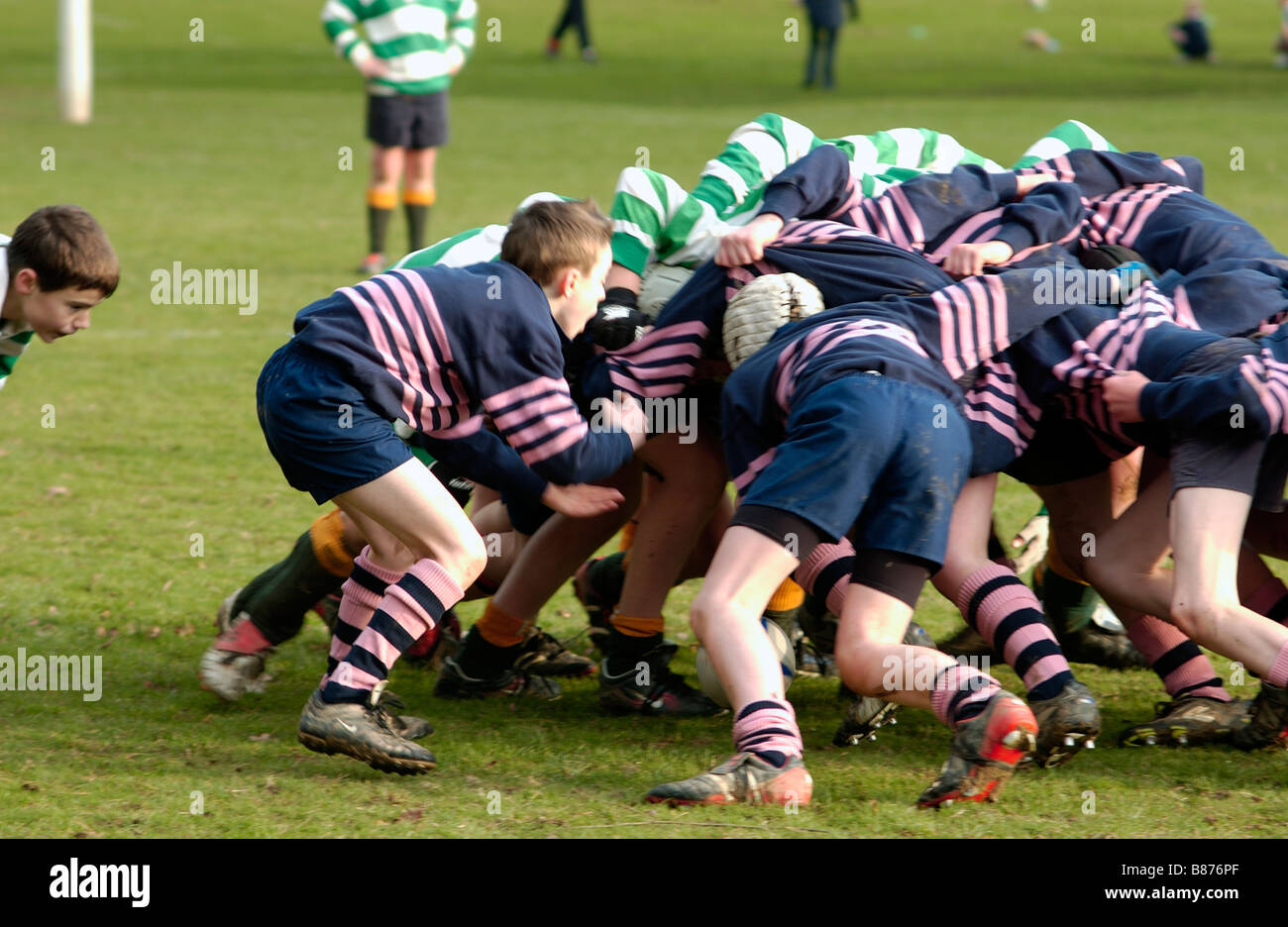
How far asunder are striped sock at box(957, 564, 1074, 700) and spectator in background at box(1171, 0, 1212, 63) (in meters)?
21.1

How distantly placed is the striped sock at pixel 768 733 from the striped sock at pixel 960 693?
0.31 metres

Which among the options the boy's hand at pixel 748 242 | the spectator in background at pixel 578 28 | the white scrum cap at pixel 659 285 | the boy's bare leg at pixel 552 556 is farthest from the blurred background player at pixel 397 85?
the spectator in background at pixel 578 28

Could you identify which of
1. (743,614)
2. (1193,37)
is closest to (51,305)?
(743,614)

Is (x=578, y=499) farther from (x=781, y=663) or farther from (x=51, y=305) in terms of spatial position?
(x=51, y=305)

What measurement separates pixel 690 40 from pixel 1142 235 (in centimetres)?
2167

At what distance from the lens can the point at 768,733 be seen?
3082 mm

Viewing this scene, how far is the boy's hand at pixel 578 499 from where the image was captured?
3.61 metres

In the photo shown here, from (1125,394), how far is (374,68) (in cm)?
684

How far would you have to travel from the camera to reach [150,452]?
6078mm

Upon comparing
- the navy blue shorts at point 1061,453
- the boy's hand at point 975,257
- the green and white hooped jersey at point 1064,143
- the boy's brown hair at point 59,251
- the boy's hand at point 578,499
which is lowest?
the boy's hand at point 578,499

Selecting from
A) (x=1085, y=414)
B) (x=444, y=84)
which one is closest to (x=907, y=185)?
(x=1085, y=414)

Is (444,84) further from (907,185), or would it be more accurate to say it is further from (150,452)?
(907,185)

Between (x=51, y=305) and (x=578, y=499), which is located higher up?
(x=51, y=305)

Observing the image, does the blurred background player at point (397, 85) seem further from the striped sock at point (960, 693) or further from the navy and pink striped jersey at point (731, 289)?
the striped sock at point (960, 693)
